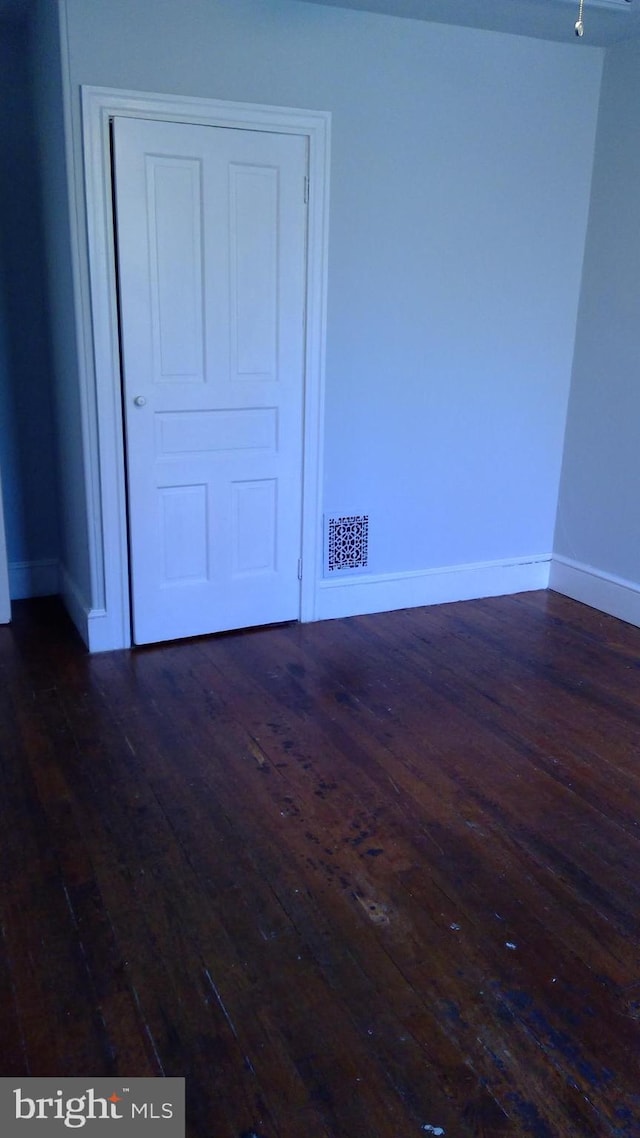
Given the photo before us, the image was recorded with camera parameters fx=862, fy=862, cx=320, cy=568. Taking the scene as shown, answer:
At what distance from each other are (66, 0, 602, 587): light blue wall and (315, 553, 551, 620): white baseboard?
7 cm

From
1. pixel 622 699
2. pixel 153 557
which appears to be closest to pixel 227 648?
pixel 153 557

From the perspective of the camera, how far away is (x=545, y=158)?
3938 mm

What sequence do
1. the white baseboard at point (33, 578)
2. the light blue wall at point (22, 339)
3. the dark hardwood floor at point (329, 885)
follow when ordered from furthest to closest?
1. the white baseboard at point (33, 578)
2. the light blue wall at point (22, 339)
3. the dark hardwood floor at point (329, 885)

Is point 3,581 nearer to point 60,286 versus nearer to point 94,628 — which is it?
point 94,628

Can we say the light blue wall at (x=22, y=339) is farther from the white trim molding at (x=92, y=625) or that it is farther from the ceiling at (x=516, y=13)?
the white trim molding at (x=92, y=625)

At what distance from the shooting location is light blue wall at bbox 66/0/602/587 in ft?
10.6

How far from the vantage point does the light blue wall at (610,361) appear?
387cm

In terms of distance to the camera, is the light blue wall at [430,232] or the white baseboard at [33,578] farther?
the white baseboard at [33,578]

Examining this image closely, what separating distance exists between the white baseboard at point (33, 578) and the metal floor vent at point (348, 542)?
54.1 inches

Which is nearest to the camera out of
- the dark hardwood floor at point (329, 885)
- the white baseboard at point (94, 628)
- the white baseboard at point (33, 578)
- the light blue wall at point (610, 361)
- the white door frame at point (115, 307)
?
the dark hardwood floor at point (329, 885)

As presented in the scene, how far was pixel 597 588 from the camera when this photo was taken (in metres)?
4.28

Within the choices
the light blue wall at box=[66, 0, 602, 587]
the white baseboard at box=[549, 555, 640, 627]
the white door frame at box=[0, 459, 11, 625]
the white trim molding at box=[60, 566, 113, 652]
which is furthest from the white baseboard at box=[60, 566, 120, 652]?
the white baseboard at box=[549, 555, 640, 627]

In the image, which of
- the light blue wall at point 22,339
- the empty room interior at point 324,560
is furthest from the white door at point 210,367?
the light blue wall at point 22,339

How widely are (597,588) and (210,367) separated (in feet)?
7.19
